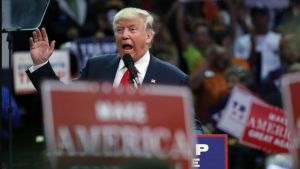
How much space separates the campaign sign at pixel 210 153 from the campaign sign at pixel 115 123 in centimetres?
258

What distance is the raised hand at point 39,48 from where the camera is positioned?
7.31 metres

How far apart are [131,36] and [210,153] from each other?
96 centimetres

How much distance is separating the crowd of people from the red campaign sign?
43 cm

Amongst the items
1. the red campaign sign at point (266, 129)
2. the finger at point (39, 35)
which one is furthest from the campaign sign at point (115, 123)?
the red campaign sign at point (266, 129)

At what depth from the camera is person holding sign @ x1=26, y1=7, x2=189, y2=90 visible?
7.34 m

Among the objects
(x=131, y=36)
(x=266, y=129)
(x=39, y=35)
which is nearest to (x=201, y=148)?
(x=131, y=36)

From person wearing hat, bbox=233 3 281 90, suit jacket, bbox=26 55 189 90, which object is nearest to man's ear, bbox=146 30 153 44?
suit jacket, bbox=26 55 189 90

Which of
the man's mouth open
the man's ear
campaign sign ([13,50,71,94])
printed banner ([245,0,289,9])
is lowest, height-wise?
campaign sign ([13,50,71,94])

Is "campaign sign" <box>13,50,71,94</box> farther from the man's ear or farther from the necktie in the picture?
the necktie

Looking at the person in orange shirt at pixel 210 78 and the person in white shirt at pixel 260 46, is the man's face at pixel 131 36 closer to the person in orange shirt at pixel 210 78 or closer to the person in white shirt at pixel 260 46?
the person in orange shirt at pixel 210 78

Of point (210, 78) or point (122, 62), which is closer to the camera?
point (122, 62)

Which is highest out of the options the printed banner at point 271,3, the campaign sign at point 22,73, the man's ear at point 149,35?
the printed banner at point 271,3

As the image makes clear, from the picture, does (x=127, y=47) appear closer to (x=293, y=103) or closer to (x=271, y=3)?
(x=293, y=103)

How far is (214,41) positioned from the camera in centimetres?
1492
